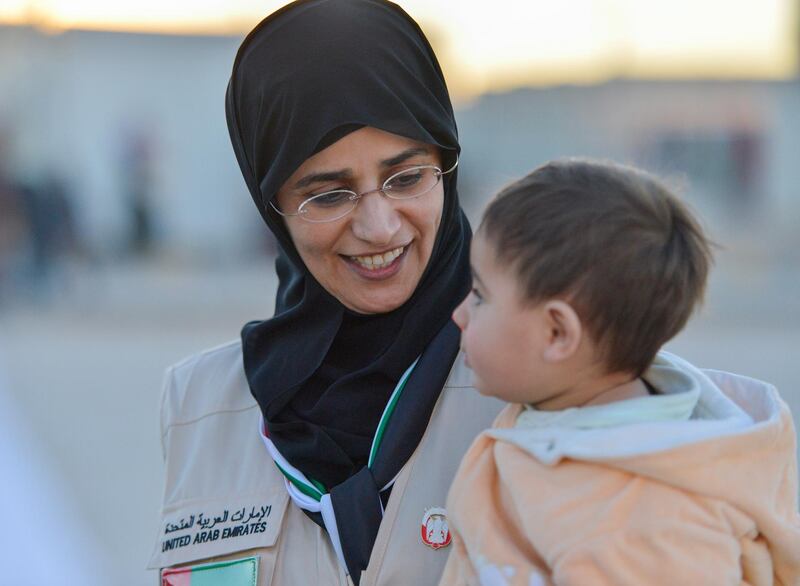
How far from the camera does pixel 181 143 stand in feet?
75.4

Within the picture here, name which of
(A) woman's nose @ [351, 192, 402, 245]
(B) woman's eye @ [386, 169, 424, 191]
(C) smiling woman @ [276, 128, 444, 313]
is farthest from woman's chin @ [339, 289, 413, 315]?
(B) woman's eye @ [386, 169, 424, 191]

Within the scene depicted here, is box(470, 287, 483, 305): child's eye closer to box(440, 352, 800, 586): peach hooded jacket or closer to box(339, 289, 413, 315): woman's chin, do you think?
box(440, 352, 800, 586): peach hooded jacket

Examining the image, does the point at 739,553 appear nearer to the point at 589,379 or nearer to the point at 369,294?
the point at 589,379

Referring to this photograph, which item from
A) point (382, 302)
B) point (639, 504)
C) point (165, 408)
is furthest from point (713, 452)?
point (165, 408)

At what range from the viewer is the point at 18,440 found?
8.96 meters

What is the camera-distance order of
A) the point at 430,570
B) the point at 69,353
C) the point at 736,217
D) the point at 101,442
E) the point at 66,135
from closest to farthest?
the point at 430,570, the point at 101,442, the point at 69,353, the point at 66,135, the point at 736,217

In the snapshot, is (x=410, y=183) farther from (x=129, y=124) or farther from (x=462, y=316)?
(x=129, y=124)

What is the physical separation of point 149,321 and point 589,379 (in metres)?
15.1

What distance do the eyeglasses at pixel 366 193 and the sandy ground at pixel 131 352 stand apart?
0.66 metres

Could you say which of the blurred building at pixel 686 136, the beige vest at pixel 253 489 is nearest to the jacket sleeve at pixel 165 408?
the beige vest at pixel 253 489

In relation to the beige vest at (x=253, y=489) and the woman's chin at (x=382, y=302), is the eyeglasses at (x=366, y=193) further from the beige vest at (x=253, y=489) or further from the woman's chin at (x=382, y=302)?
the beige vest at (x=253, y=489)

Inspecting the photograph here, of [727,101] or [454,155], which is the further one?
[727,101]

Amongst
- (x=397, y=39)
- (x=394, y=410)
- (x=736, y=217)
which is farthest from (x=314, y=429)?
(x=736, y=217)

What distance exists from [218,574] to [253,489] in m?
0.19
